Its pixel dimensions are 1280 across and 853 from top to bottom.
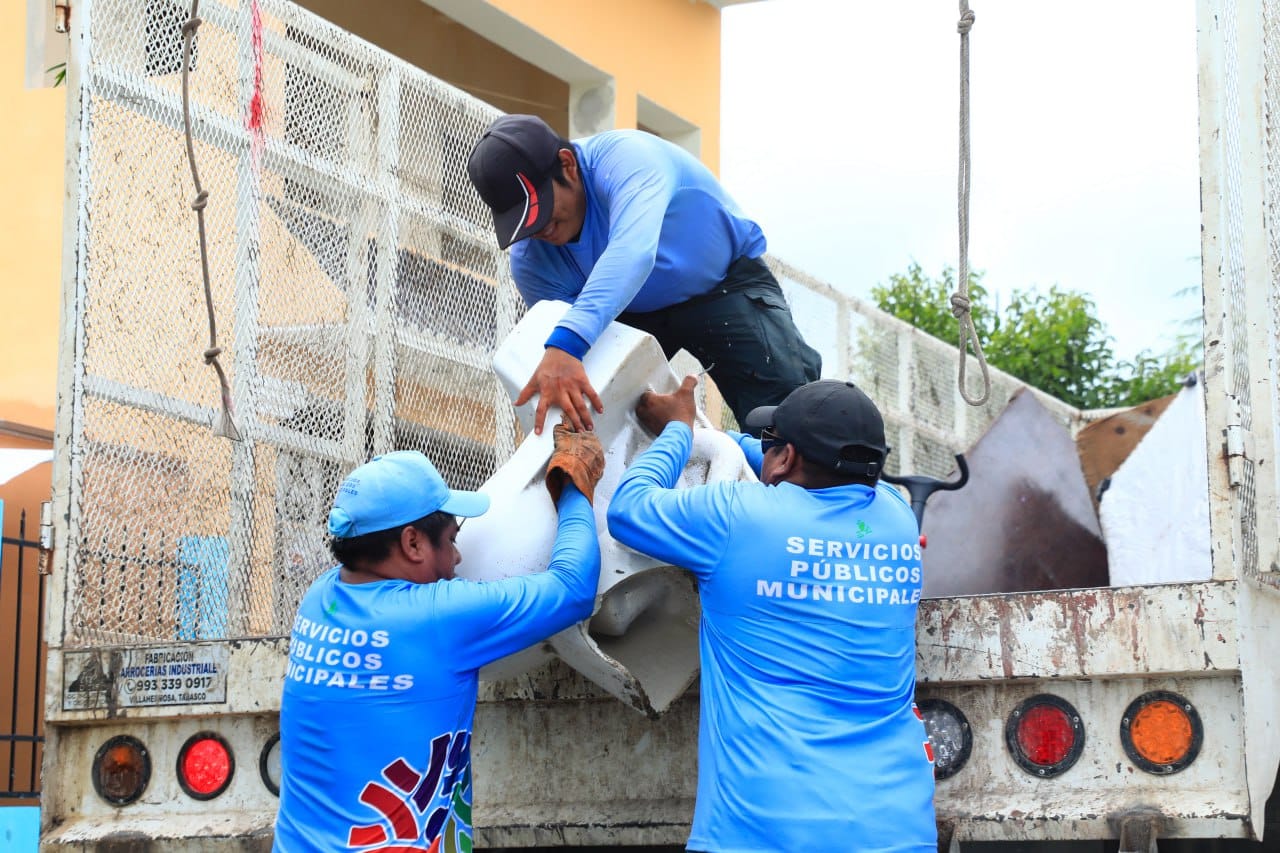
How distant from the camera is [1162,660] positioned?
8.03ft

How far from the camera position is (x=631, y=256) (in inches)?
114

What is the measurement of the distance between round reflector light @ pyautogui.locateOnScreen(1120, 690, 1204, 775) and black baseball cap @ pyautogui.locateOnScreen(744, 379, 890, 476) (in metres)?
0.56

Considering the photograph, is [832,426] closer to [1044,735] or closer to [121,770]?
[1044,735]

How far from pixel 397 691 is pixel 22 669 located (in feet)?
16.5

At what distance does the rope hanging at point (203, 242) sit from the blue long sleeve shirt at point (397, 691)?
85 centimetres

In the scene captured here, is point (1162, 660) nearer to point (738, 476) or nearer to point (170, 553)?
point (738, 476)

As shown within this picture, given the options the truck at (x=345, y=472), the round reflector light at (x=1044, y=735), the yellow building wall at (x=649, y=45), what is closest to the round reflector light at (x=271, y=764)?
the truck at (x=345, y=472)

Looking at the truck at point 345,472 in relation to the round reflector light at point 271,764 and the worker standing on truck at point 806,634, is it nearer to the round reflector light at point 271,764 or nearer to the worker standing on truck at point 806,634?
the round reflector light at point 271,764

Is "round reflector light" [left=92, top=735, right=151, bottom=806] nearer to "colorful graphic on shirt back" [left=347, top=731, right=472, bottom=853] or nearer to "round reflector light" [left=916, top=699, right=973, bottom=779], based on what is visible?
"colorful graphic on shirt back" [left=347, top=731, right=472, bottom=853]

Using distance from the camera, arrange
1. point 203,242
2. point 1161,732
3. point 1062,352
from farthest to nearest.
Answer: point 1062,352 → point 203,242 → point 1161,732

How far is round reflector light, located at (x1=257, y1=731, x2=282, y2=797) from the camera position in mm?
3002

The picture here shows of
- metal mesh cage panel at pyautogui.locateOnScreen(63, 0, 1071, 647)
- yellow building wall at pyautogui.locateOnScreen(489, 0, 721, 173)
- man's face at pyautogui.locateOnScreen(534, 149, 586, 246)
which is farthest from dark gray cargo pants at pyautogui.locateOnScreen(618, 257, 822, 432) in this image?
yellow building wall at pyautogui.locateOnScreen(489, 0, 721, 173)

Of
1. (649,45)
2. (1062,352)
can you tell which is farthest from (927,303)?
(649,45)

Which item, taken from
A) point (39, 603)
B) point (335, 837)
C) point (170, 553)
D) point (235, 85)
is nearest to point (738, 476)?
point (335, 837)
